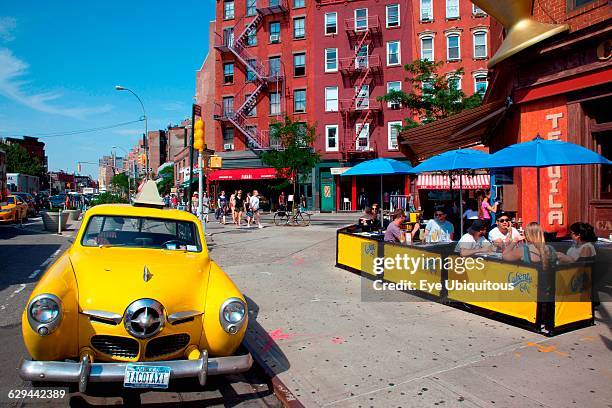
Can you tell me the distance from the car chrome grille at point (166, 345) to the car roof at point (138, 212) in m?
2.01

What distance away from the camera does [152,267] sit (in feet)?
13.8

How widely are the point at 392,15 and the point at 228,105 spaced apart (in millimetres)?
16741

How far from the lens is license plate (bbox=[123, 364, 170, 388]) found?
3.26 m

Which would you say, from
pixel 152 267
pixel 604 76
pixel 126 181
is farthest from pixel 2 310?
pixel 126 181

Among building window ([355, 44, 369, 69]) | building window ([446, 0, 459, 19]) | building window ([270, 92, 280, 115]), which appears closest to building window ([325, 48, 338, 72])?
building window ([355, 44, 369, 69])

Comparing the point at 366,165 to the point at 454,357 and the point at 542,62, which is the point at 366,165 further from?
the point at 454,357

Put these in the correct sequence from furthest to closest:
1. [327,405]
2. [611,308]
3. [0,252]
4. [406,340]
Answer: [0,252], [611,308], [406,340], [327,405]

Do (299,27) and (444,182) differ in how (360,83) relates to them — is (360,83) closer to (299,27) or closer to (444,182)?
(299,27)

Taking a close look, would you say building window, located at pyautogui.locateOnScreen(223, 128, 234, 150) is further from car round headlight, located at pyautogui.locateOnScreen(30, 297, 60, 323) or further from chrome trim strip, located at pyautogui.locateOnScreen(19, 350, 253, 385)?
chrome trim strip, located at pyautogui.locateOnScreen(19, 350, 253, 385)

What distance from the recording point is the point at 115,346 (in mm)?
3566

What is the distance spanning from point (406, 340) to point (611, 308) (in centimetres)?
337

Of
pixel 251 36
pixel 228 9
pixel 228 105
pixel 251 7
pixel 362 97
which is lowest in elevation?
pixel 362 97

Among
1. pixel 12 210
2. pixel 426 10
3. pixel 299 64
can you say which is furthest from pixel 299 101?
pixel 12 210

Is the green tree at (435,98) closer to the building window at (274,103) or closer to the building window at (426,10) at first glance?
the building window at (426,10)
